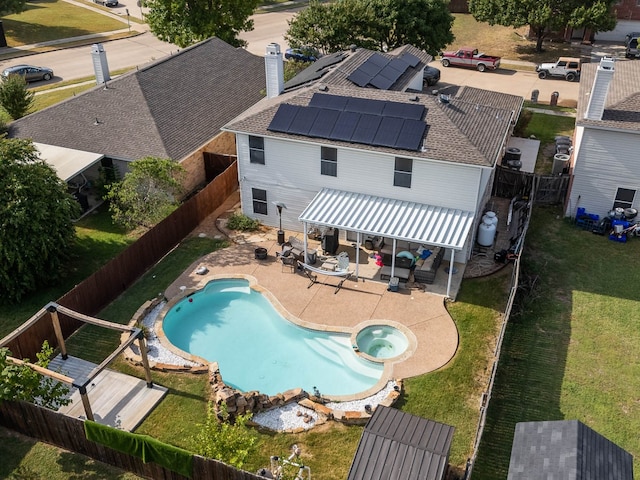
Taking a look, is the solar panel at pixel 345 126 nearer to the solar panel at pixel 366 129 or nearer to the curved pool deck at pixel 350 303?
the solar panel at pixel 366 129

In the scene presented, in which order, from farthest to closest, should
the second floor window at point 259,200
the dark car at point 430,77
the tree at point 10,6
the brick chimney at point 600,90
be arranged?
Result: 1. the tree at point 10,6
2. the dark car at point 430,77
3. the second floor window at point 259,200
4. the brick chimney at point 600,90

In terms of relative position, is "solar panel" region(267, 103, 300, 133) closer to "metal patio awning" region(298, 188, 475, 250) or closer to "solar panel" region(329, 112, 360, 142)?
"solar panel" region(329, 112, 360, 142)

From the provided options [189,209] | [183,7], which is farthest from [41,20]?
[189,209]

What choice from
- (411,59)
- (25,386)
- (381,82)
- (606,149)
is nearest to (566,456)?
(25,386)

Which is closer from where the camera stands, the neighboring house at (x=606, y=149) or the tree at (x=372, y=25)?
the neighboring house at (x=606, y=149)

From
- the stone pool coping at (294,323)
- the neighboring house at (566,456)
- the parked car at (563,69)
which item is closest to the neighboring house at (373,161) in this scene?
the stone pool coping at (294,323)

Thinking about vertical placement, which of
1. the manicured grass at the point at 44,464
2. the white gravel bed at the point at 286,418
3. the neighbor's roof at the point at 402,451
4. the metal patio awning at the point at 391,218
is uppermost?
the metal patio awning at the point at 391,218

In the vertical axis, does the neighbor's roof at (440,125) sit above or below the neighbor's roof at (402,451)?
above
